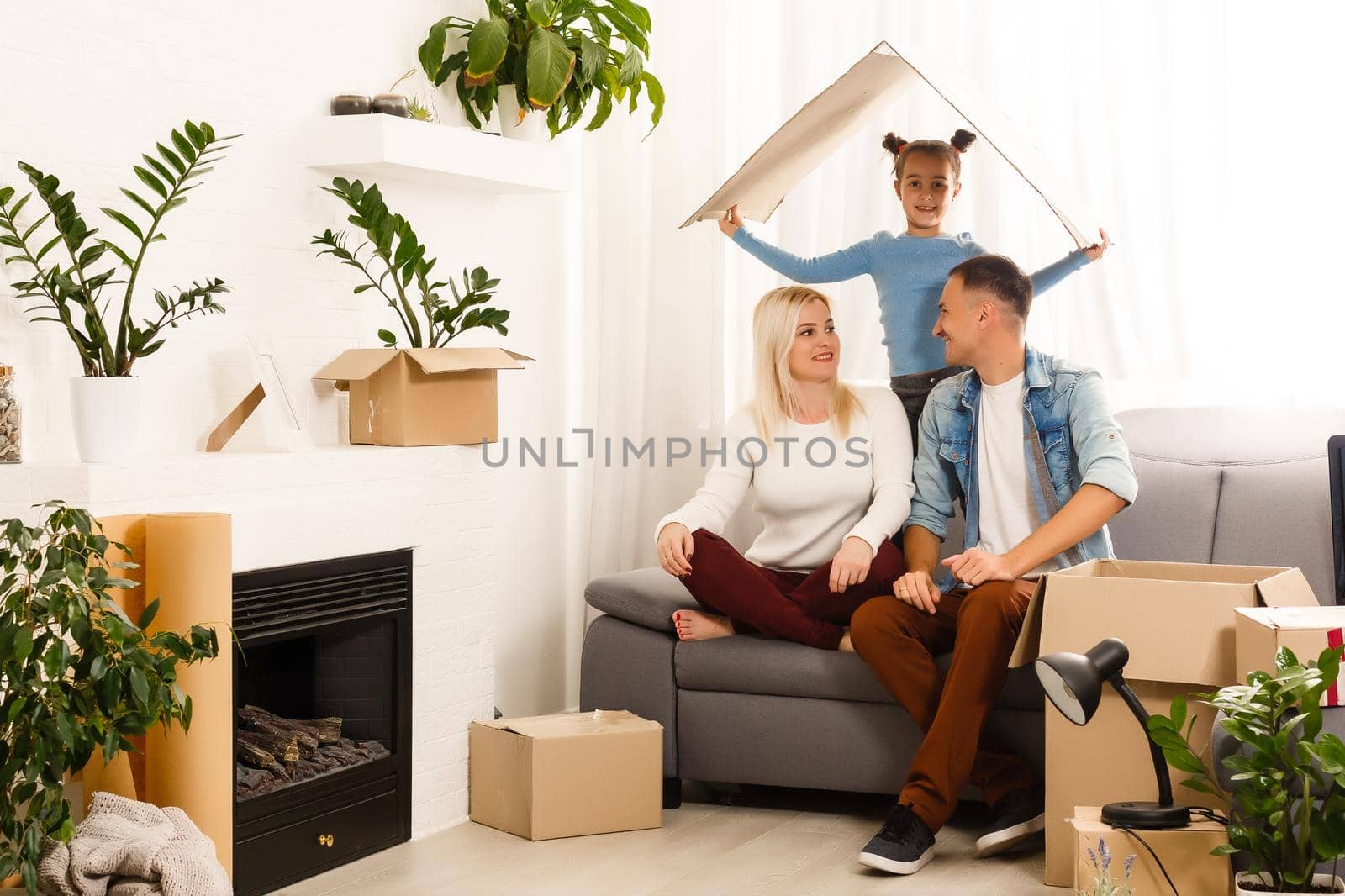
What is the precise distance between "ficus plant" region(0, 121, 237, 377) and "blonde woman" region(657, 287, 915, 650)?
1.21m

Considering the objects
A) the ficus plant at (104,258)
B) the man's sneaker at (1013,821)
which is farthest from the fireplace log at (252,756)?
the man's sneaker at (1013,821)

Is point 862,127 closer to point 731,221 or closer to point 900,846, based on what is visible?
point 731,221

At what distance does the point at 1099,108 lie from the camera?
3645 mm

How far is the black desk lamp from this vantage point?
2387mm

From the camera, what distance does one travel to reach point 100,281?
2467mm

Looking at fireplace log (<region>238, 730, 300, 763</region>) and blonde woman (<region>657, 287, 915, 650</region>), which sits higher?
blonde woman (<region>657, 287, 915, 650</region>)

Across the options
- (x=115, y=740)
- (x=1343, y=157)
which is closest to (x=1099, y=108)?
(x=1343, y=157)

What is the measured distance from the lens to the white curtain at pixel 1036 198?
11.4ft

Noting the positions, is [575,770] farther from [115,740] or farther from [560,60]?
[560,60]

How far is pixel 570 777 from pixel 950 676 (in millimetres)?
849

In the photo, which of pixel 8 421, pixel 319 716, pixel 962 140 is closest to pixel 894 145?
pixel 962 140

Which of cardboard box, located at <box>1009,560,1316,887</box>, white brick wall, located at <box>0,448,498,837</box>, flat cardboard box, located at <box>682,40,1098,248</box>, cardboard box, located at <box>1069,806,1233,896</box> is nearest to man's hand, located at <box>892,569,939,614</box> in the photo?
cardboard box, located at <box>1009,560,1316,887</box>

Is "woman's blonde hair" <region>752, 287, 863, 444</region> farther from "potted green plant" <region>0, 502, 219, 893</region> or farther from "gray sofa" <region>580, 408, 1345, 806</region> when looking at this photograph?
"potted green plant" <region>0, 502, 219, 893</region>

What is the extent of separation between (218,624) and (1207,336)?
2529 millimetres
